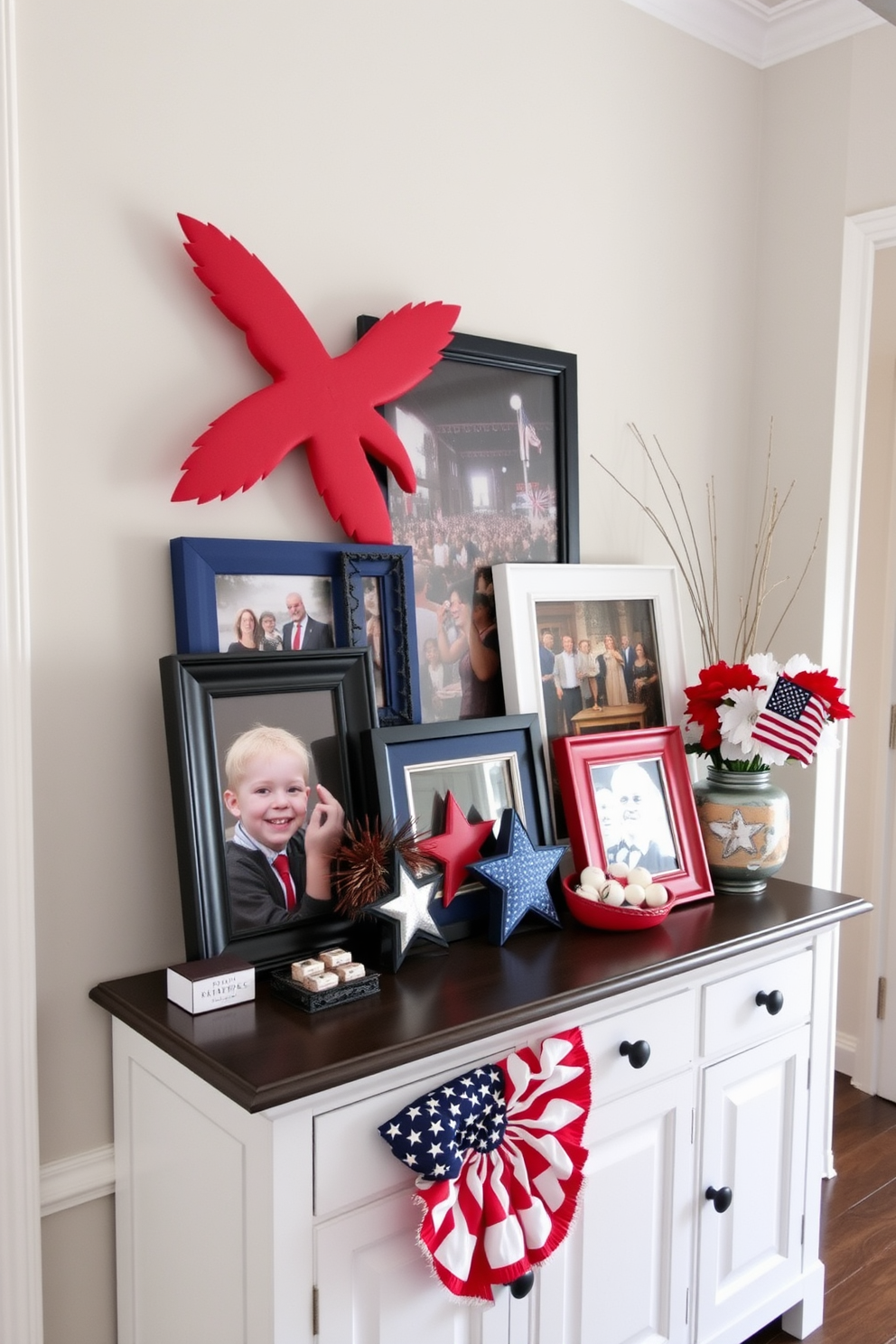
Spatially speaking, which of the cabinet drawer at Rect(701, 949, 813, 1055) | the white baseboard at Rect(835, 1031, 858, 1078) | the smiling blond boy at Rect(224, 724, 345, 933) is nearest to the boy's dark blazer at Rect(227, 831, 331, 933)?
the smiling blond boy at Rect(224, 724, 345, 933)

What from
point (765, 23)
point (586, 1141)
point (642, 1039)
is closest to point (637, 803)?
point (642, 1039)

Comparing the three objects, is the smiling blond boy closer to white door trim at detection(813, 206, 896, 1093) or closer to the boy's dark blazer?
the boy's dark blazer

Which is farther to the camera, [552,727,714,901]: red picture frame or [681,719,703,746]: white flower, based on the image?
[681,719,703,746]: white flower

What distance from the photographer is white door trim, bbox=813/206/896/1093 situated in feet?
8.04

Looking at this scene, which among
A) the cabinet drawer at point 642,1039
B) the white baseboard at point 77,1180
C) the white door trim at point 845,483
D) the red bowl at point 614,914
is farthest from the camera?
the white door trim at point 845,483

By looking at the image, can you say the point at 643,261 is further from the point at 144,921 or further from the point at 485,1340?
the point at 485,1340

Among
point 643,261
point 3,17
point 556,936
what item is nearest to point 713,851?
point 556,936

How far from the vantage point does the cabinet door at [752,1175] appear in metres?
1.86

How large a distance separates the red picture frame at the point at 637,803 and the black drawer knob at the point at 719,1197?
1.57 feet

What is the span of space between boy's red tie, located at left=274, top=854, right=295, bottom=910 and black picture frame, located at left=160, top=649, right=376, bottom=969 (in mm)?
32

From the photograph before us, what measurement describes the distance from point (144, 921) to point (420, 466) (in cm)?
87

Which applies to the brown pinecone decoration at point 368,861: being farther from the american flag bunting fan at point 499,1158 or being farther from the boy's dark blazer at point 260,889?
the american flag bunting fan at point 499,1158

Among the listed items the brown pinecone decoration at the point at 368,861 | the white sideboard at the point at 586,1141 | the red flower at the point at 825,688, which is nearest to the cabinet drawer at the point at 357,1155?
the white sideboard at the point at 586,1141

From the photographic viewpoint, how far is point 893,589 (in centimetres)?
300
